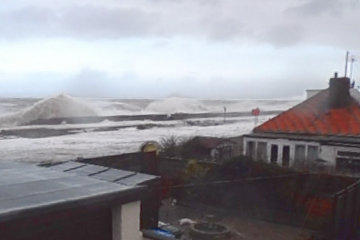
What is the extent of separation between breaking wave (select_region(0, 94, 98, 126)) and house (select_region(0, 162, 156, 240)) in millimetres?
55261

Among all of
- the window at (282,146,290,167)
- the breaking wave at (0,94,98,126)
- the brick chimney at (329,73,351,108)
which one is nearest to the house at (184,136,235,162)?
the window at (282,146,290,167)

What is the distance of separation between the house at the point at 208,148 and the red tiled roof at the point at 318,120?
2.16 meters

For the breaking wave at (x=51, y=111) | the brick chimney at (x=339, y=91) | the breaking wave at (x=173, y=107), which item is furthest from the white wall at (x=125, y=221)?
the breaking wave at (x=173, y=107)

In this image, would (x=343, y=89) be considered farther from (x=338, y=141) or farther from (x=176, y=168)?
(x=176, y=168)

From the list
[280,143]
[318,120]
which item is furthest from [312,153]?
[318,120]

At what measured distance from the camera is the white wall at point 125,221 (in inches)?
187

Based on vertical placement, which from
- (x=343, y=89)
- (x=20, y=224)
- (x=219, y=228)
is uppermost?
(x=343, y=89)

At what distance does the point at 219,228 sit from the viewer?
45.3ft

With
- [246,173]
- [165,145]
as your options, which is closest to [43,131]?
[165,145]

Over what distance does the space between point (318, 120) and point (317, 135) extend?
155 cm

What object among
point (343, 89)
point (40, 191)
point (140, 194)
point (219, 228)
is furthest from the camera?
point (343, 89)

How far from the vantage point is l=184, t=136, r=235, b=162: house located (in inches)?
866

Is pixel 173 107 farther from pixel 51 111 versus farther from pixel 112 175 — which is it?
pixel 112 175

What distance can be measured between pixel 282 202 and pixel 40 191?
1226 cm
